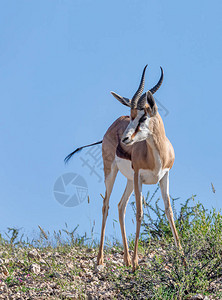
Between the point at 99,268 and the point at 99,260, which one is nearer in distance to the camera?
the point at 99,268

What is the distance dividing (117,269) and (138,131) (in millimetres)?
2278

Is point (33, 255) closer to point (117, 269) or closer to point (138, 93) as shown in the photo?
point (117, 269)

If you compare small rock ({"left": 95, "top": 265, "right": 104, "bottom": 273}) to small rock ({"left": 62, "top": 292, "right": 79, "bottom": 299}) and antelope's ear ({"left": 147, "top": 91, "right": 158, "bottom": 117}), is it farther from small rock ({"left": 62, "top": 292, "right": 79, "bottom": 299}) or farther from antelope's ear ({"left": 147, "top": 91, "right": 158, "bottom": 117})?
antelope's ear ({"left": 147, "top": 91, "right": 158, "bottom": 117})

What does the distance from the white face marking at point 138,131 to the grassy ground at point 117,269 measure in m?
1.11

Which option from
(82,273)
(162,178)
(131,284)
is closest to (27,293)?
(82,273)

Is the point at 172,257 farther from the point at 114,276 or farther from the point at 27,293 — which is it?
the point at 27,293

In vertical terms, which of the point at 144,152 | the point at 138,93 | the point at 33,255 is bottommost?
the point at 33,255

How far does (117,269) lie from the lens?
22.2 feet

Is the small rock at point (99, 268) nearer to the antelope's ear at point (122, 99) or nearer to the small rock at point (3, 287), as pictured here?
the small rock at point (3, 287)

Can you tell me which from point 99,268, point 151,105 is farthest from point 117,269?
point 151,105

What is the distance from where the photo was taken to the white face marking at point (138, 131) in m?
6.40

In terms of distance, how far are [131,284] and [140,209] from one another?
1489 millimetres

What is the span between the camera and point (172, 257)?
5.62 meters

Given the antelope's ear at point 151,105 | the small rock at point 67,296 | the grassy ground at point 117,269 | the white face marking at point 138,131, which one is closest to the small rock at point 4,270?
the grassy ground at point 117,269
